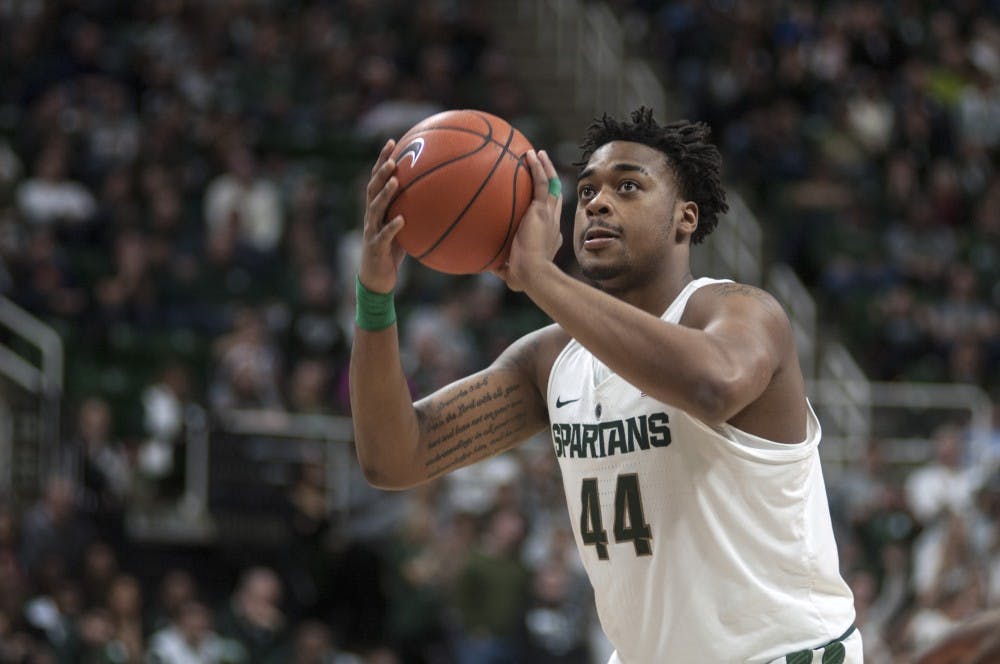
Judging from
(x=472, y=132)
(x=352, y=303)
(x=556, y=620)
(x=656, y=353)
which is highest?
(x=352, y=303)

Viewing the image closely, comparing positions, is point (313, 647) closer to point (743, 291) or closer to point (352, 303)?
point (352, 303)

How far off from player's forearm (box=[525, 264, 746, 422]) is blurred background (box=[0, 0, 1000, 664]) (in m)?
7.06

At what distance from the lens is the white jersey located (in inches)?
161

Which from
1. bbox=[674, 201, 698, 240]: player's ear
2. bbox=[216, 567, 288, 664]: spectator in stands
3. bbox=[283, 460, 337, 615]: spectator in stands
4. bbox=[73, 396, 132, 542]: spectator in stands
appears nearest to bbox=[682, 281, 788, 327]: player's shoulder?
bbox=[674, 201, 698, 240]: player's ear

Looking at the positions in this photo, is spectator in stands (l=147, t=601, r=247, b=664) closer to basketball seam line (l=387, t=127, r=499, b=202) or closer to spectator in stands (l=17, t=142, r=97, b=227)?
spectator in stands (l=17, t=142, r=97, b=227)

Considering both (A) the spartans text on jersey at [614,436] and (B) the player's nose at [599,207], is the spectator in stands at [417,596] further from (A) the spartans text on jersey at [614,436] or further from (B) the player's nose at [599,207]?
(B) the player's nose at [599,207]

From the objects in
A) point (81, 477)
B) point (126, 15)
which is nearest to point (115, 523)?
point (81, 477)

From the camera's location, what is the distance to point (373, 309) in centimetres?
446

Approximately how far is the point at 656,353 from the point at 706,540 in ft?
2.08

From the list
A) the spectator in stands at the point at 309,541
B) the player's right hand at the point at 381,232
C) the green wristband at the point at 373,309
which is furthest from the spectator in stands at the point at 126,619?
the player's right hand at the point at 381,232

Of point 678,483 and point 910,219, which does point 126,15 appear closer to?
point 910,219

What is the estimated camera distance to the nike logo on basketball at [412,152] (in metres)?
4.22

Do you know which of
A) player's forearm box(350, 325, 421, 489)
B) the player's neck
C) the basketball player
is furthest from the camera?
player's forearm box(350, 325, 421, 489)

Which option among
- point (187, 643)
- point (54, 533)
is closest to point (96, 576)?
point (54, 533)
